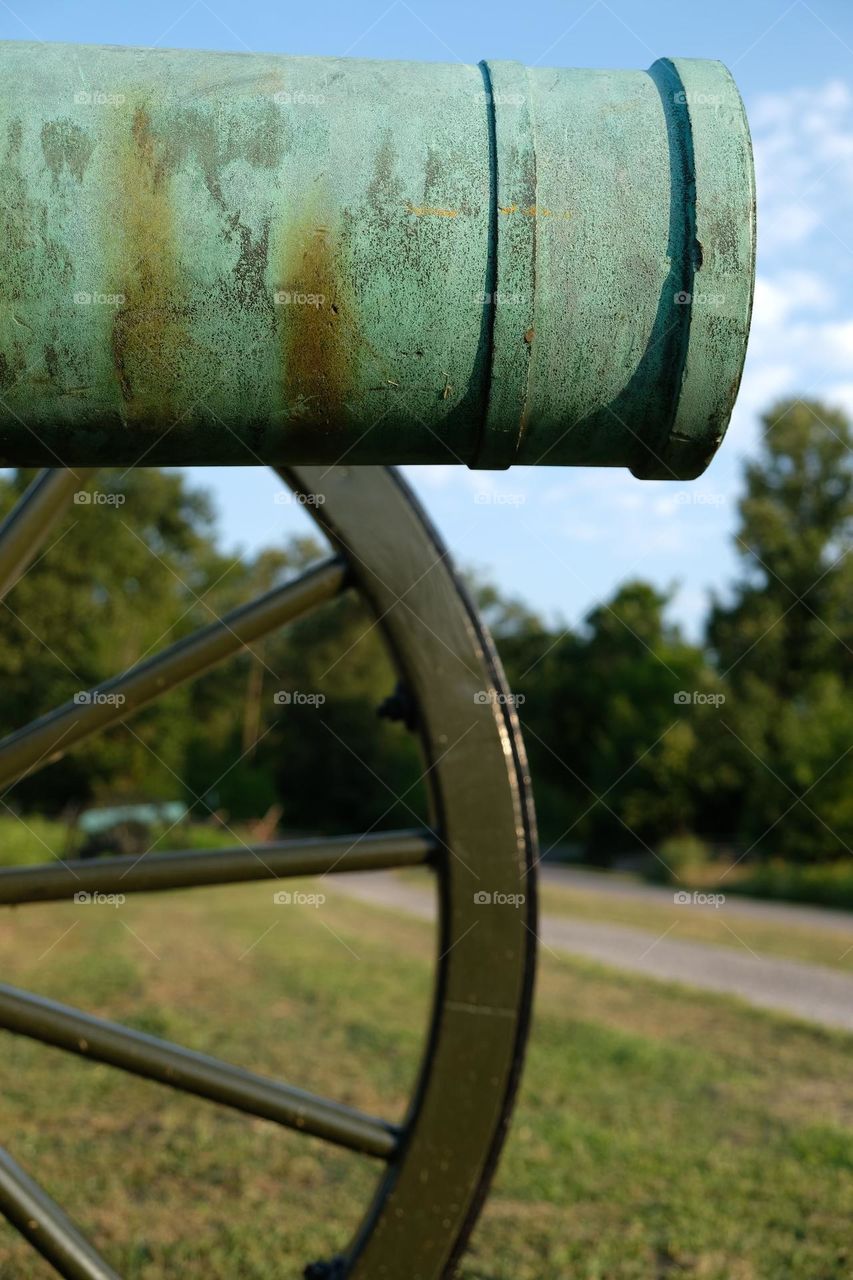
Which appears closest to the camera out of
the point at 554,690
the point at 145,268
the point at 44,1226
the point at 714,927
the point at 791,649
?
the point at 145,268

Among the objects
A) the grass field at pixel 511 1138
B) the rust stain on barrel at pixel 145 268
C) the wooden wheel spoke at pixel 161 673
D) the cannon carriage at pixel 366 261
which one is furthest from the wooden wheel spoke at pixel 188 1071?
the grass field at pixel 511 1138

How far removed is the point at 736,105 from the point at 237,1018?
672 centimetres

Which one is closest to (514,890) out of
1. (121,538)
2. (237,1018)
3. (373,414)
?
(373,414)

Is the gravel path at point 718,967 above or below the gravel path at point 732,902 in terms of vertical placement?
below

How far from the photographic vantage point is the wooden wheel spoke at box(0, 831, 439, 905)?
223 cm

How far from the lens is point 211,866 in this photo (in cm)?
232

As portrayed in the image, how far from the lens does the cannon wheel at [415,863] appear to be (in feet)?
7.34

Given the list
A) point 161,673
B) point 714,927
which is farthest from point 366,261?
point 714,927

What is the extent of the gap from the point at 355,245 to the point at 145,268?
0.22 metres

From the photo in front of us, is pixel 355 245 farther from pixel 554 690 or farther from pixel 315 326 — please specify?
pixel 554 690

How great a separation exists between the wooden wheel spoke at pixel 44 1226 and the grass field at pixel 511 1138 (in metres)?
1.44

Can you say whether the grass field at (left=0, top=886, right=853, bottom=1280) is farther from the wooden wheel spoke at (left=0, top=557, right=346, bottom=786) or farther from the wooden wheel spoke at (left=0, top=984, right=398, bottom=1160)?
the wooden wheel spoke at (left=0, top=557, right=346, bottom=786)

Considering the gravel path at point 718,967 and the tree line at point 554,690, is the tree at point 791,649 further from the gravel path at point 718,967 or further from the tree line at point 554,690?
the gravel path at point 718,967

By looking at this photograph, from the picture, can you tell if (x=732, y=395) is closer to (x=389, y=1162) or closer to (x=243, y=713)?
(x=389, y=1162)
